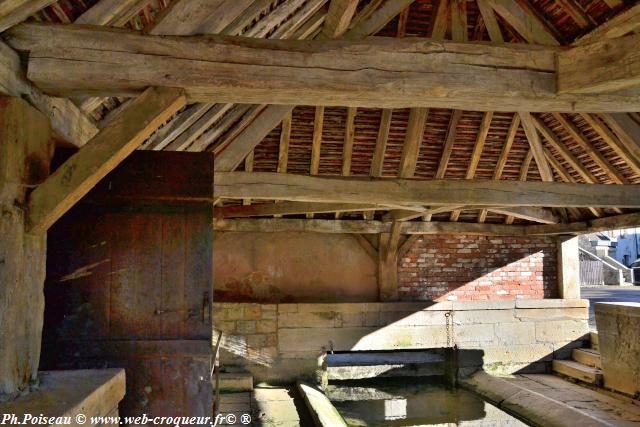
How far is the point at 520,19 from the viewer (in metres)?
5.44

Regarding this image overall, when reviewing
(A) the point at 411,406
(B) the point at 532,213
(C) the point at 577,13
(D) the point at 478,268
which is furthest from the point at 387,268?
(C) the point at 577,13

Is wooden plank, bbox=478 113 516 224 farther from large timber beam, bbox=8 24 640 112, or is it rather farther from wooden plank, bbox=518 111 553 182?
large timber beam, bbox=8 24 640 112

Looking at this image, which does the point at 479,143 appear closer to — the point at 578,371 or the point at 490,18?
the point at 490,18


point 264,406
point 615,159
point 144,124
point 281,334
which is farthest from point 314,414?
point 615,159

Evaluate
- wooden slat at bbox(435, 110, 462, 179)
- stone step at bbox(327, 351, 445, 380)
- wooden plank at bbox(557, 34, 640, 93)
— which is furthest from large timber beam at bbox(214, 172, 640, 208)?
stone step at bbox(327, 351, 445, 380)

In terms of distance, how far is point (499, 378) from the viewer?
333 inches

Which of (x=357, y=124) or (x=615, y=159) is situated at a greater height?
(x=357, y=124)

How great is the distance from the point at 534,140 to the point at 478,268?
125 inches

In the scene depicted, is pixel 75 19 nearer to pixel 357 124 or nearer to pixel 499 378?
pixel 357 124

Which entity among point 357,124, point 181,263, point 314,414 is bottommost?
point 314,414

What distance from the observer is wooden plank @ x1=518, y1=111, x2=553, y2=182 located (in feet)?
22.5

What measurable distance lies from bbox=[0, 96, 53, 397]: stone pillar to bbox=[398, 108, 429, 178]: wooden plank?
4942 mm

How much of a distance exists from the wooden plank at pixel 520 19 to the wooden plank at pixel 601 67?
2.63 meters

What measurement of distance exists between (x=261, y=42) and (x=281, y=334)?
627cm
